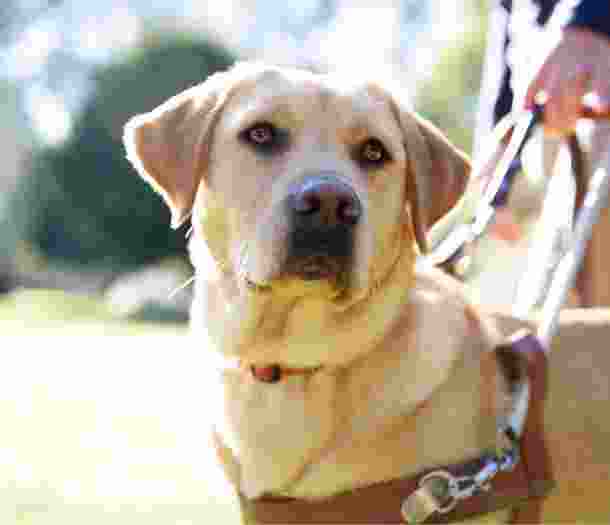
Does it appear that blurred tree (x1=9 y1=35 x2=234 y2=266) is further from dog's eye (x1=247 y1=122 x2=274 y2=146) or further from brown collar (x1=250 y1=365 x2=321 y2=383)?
brown collar (x1=250 y1=365 x2=321 y2=383)

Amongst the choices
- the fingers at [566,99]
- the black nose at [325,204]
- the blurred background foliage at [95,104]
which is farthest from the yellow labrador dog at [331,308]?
the blurred background foliage at [95,104]

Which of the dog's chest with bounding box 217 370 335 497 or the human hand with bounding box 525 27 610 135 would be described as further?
the human hand with bounding box 525 27 610 135

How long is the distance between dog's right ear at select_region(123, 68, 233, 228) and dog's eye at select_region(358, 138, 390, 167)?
0.44 meters

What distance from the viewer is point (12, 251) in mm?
24031

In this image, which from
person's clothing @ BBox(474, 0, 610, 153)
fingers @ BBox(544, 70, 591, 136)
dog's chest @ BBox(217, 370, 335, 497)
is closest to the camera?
dog's chest @ BBox(217, 370, 335, 497)

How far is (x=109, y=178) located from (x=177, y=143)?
67.0 feet

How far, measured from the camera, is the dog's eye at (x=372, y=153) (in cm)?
304

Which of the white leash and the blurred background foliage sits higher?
the white leash

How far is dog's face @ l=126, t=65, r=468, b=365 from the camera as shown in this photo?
278 centimetres

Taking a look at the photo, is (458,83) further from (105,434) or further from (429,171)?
(429,171)

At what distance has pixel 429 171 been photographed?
3.09 meters

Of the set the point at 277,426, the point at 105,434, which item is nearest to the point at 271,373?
the point at 277,426

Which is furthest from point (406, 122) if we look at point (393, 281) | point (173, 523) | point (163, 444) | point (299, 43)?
point (299, 43)

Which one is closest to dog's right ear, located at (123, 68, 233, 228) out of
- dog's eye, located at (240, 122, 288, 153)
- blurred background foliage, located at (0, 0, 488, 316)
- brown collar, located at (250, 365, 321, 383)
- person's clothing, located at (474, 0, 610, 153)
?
dog's eye, located at (240, 122, 288, 153)
